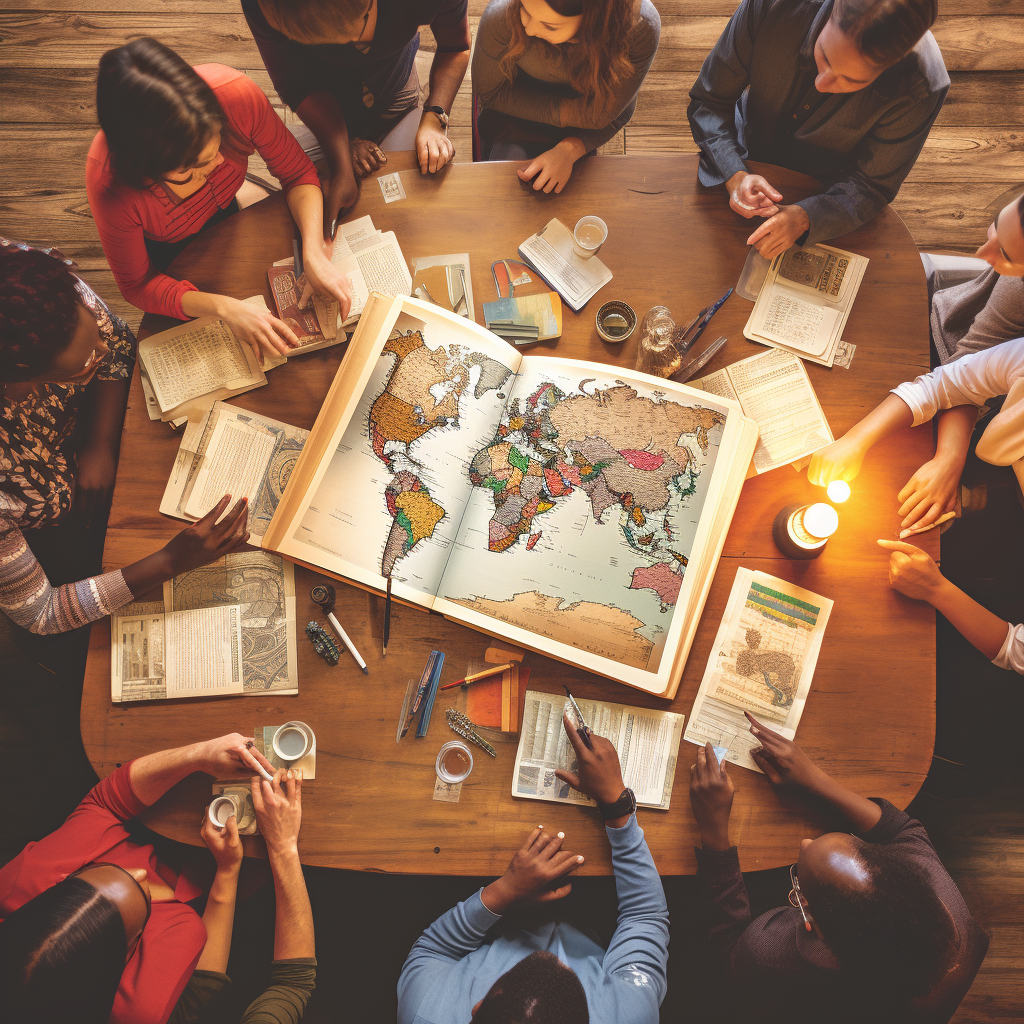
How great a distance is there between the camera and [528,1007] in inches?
50.8

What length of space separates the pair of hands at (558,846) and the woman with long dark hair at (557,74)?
57.9 inches

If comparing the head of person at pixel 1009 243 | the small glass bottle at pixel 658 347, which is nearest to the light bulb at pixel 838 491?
the small glass bottle at pixel 658 347

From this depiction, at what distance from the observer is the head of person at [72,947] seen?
1.23 metres

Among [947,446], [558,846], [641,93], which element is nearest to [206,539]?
[558,846]

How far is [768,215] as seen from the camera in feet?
5.37

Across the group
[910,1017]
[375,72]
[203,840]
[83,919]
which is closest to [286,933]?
[203,840]

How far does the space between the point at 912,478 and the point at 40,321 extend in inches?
82.4

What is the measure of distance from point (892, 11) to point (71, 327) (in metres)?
1.93

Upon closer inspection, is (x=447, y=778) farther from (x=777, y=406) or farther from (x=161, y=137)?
(x=161, y=137)

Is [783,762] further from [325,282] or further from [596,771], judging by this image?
[325,282]

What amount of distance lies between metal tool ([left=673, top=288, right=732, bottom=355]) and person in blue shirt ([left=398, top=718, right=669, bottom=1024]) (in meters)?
1.01

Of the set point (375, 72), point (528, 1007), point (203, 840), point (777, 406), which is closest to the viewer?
point (528, 1007)

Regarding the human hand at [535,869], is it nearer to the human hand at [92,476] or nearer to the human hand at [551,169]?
the human hand at [92,476]

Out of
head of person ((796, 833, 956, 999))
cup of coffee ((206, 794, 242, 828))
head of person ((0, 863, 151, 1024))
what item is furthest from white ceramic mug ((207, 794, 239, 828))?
head of person ((796, 833, 956, 999))
